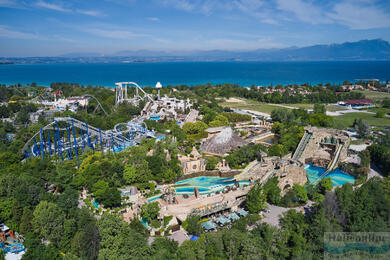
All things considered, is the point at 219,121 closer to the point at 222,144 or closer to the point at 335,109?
the point at 222,144

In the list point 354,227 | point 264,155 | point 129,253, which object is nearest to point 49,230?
point 129,253

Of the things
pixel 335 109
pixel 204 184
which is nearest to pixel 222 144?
pixel 204 184

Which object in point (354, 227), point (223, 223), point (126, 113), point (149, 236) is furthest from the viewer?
point (126, 113)

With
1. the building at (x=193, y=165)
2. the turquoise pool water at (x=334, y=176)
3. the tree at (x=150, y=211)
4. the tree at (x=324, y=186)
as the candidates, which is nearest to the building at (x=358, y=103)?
the turquoise pool water at (x=334, y=176)

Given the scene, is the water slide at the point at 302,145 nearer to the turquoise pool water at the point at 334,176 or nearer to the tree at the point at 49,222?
the turquoise pool water at the point at 334,176

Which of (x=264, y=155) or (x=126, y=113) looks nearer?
(x=264, y=155)

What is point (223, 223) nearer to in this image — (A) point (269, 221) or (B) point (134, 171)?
(A) point (269, 221)
